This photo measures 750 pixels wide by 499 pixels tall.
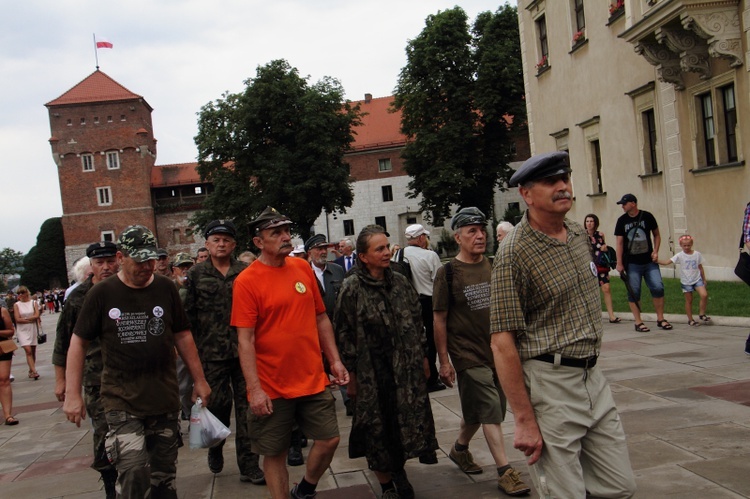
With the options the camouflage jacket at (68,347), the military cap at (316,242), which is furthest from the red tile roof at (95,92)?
the camouflage jacket at (68,347)

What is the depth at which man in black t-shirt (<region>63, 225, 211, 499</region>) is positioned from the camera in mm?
4453

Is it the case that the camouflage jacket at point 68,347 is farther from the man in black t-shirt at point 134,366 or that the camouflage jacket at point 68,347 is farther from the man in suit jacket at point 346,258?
the man in suit jacket at point 346,258

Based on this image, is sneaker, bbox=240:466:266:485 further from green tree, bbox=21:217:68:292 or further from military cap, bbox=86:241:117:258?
green tree, bbox=21:217:68:292

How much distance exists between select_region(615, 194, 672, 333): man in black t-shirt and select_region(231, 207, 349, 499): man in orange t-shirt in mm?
7801

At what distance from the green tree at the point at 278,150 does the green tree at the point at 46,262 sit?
4309 cm

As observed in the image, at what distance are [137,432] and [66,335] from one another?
1451 millimetres

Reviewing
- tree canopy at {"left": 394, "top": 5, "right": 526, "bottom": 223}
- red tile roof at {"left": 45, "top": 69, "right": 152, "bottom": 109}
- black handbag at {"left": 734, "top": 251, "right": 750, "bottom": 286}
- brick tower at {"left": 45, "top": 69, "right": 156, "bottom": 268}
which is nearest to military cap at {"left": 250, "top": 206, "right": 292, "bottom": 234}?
black handbag at {"left": 734, "top": 251, "right": 750, "bottom": 286}

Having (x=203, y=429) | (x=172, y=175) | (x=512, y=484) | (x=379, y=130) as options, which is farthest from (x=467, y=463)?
(x=172, y=175)

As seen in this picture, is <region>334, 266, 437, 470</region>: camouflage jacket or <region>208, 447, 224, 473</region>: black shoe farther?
<region>208, 447, 224, 473</region>: black shoe

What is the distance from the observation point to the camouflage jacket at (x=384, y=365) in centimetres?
495

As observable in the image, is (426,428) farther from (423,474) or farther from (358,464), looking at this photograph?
(358,464)

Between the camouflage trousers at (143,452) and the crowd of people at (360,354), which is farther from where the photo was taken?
the camouflage trousers at (143,452)

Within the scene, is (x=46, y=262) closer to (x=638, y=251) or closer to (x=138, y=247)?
(x=638, y=251)

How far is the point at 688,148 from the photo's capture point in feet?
59.6
